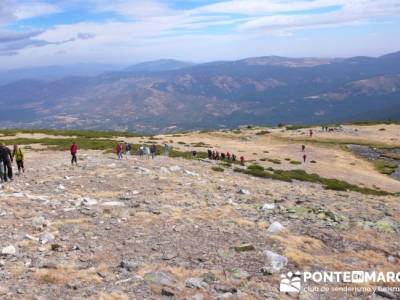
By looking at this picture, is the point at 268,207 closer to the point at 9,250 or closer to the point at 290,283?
the point at 290,283

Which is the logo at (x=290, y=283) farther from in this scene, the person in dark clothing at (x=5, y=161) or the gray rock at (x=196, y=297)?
the person in dark clothing at (x=5, y=161)

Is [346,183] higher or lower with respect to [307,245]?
lower

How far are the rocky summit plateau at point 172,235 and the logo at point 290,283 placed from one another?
17 cm

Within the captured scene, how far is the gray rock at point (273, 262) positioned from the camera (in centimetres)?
1641

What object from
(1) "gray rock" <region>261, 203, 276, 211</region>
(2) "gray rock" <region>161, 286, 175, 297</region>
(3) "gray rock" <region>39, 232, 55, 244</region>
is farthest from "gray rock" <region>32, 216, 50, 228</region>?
(1) "gray rock" <region>261, 203, 276, 211</region>

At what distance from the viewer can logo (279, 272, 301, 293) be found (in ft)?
50.3

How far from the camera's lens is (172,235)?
63.6 ft

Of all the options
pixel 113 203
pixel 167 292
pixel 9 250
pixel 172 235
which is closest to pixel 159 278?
pixel 167 292

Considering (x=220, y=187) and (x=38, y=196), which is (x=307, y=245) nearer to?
(x=220, y=187)

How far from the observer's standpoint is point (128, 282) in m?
15.0

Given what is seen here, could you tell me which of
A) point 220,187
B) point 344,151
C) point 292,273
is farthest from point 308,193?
point 344,151

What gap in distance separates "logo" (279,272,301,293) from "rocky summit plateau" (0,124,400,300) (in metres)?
0.17

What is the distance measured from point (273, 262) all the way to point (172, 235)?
15.3 ft

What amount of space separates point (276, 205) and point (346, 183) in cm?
2572
